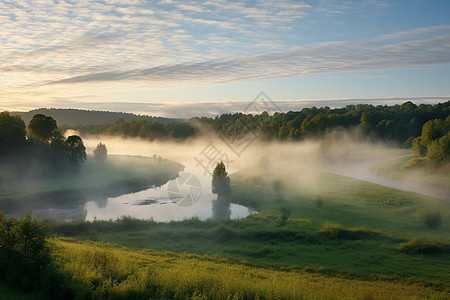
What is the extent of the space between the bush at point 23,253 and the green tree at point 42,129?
71551mm

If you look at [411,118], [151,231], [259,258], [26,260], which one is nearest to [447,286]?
[259,258]

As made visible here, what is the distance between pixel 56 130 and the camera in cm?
8350

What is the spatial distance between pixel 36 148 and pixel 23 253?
225ft

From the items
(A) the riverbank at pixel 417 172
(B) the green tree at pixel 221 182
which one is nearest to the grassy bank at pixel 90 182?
(B) the green tree at pixel 221 182

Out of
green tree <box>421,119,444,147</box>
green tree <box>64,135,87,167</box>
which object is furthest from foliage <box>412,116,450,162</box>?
green tree <box>64,135,87,167</box>

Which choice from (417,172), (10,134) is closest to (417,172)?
(417,172)

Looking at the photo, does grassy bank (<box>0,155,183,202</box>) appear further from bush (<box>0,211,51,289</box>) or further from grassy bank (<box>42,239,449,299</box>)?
grassy bank (<box>42,239,449,299</box>)

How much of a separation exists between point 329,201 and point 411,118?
102083 mm

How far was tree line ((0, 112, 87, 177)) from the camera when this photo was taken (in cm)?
7381

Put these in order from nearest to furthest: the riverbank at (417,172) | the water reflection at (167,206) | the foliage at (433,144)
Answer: the water reflection at (167,206)
the riverbank at (417,172)
the foliage at (433,144)

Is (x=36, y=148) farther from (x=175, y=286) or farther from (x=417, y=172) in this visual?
(x=417, y=172)

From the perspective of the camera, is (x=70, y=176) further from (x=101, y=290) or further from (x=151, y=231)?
(x=101, y=290)

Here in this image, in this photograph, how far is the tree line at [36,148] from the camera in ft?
242

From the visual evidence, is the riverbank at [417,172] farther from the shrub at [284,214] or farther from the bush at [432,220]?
the shrub at [284,214]
